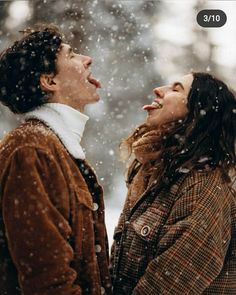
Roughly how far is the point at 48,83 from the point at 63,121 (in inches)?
5.6

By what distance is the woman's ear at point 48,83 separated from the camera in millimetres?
1825

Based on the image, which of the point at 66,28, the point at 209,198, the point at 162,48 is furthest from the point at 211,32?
the point at 209,198

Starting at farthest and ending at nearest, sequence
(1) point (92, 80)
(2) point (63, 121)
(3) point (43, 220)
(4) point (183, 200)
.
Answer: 1. (1) point (92, 80)
2. (4) point (183, 200)
3. (2) point (63, 121)
4. (3) point (43, 220)

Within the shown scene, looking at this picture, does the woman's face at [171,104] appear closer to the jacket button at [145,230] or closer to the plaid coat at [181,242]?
the plaid coat at [181,242]

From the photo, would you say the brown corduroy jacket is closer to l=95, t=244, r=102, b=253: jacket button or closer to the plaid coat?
l=95, t=244, r=102, b=253: jacket button

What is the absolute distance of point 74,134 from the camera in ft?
6.03

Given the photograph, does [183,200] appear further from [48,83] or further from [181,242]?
[48,83]

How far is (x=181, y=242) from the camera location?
182 cm

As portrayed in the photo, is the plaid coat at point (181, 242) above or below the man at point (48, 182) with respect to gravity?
below

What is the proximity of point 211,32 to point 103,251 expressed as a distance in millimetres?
2295

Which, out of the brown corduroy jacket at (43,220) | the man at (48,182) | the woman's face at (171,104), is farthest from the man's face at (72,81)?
the woman's face at (171,104)

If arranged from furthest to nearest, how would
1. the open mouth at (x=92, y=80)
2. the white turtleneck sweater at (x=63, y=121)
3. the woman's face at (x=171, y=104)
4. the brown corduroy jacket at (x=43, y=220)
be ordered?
the woman's face at (x=171, y=104) → the open mouth at (x=92, y=80) → the white turtleneck sweater at (x=63, y=121) → the brown corduroy jacket at (x=43, y=220)

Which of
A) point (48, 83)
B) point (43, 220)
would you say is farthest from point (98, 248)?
point (48, 83)

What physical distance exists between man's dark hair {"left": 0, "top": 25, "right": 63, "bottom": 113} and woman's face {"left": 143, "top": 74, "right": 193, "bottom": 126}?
0.47m
